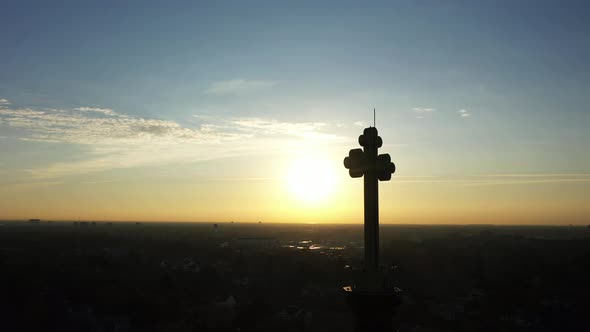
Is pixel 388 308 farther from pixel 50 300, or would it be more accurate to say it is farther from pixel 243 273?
pixel 243 273

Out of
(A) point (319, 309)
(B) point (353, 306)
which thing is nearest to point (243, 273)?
(A) point (319, 309)

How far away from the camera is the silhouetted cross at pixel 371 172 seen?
530cm

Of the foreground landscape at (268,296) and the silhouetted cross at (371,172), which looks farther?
the foreground landscape at (268,296)

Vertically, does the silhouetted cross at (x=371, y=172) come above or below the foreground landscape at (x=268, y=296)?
above

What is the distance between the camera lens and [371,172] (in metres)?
5.39

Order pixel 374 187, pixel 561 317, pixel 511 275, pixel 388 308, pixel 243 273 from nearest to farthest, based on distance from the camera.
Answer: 1. pixel 388 308
2. pixel 374 187
3. pixel 561 317
4. pixel 511 275
5. pixel 243 273

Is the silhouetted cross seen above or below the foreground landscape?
above

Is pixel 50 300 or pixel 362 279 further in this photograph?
pixel 50 300

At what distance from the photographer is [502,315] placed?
3431cm

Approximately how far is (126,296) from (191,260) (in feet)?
92.8

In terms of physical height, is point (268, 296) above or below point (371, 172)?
below

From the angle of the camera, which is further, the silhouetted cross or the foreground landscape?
the foreground landscape

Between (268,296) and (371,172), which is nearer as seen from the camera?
(371,172)

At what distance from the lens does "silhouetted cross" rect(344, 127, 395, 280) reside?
17.4ft
